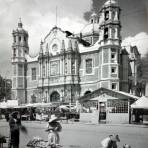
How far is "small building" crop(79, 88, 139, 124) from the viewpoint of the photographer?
3714 mm

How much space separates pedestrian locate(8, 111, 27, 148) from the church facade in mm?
337

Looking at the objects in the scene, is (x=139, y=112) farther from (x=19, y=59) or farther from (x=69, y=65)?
(x=69, y=65)

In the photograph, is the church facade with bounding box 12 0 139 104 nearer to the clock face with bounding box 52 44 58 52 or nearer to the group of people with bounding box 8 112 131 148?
the clock face with bounding box 52 44 58 52

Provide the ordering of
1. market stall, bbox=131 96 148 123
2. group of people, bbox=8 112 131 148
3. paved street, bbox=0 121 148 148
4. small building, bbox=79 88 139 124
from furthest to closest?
small building, bbox=79 88 139 124 → market stall, bbox=131 96 148 123 → paved street, bbox=0 121 148 148 → group of people, bbox=8 112 131 148

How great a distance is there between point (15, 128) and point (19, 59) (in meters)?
0.82

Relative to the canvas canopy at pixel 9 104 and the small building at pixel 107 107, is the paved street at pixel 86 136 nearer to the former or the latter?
the canvas canopy at pixel 9 104

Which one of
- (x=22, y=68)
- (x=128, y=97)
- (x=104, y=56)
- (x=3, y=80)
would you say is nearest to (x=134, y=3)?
(x=128, y=97)

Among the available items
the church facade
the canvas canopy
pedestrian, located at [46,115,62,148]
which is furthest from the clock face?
pedestrian, located at [46,115,62,148]

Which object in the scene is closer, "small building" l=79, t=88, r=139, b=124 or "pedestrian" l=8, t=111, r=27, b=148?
"pedestrian" l=8, t=111, r=27, b=148

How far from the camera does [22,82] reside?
401cm

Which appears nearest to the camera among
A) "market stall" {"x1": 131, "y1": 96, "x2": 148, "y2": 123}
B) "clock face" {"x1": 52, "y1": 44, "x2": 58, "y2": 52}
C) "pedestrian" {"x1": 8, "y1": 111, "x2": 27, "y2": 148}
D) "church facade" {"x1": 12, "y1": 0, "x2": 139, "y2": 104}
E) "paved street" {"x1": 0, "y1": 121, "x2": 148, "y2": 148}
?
"paved street" {"x1": 0, "y1": 121, "x2": 148, "y2": 148}

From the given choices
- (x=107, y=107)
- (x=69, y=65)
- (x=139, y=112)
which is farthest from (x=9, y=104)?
(x=69, y=65)

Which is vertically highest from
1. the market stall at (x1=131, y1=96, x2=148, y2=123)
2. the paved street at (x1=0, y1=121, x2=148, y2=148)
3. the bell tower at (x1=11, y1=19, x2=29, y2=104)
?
the bell tower at (x1=11, y1=19, x2=29, y2=104)

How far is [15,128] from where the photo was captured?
3.04 meters
